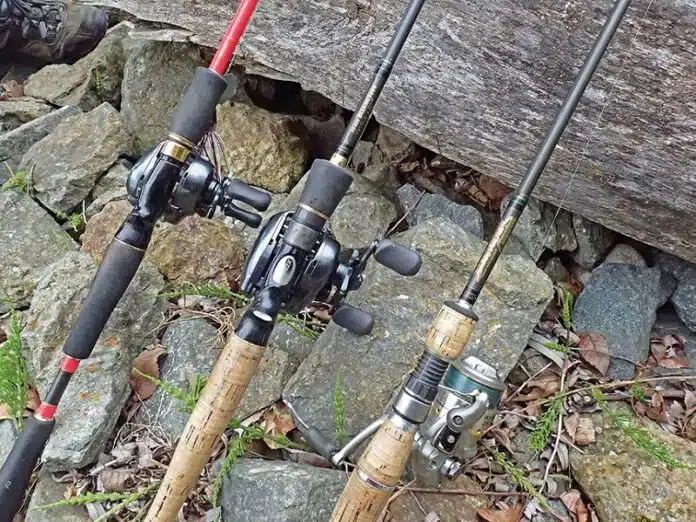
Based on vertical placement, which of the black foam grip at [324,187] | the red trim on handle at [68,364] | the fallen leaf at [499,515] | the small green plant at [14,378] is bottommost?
the small green plant at [14,378]

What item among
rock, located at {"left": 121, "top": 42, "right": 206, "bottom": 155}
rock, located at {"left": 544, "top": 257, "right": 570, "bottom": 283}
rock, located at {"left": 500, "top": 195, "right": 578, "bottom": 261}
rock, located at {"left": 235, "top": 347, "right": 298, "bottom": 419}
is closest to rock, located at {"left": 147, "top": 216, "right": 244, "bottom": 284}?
rock, located at {"left": 235, "top": 347, "right": 298, "bottom": 419}

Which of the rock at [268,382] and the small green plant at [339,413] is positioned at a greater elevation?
the small green plant at [339,413]

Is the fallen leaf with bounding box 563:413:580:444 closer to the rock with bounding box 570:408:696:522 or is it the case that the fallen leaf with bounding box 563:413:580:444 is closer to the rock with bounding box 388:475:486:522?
the rock with bounding box 570:408:696:522

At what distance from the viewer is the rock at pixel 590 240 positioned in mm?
2949

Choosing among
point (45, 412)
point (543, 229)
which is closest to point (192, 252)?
point (45, 412)

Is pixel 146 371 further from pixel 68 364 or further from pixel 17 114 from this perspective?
pixel 17 114

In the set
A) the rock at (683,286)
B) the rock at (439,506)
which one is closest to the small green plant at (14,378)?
the rock at (439,506)

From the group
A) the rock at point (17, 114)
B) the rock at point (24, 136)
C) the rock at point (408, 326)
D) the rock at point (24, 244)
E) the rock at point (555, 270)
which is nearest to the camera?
the rock at point (408, 326)

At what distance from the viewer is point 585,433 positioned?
2533 mm

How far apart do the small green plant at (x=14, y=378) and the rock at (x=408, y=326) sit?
3.34 ft

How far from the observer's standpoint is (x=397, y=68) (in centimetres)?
282

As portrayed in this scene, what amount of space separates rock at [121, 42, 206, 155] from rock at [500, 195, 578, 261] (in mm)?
1975

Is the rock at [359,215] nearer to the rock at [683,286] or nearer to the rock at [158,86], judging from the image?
the rock at [158,86]

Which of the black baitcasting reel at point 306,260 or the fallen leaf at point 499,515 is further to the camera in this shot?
the fallen leaf at point 499,515
